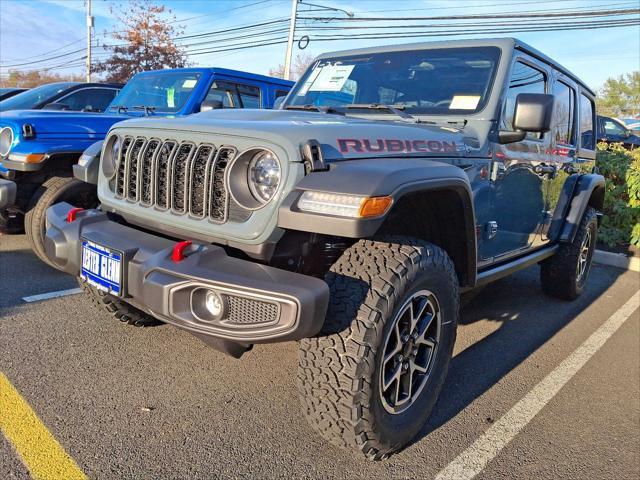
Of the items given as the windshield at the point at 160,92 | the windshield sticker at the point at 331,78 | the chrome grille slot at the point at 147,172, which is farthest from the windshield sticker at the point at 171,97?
the chrome grille slot at the point at 147,172

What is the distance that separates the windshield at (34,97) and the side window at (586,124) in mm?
6372

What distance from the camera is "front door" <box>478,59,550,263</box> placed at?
3.19 meters

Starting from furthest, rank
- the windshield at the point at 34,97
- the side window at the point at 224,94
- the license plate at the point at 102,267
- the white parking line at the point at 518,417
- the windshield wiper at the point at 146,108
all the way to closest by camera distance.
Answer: the windshield at the point at 34,97
the side window at the point at 224,94
the windshield wiper at the point at 146,108
the white parking line at the point at 518,417
the license plate at the point at 102,267

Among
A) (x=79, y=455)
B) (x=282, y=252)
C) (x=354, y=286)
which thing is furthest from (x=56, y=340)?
(x=354, y=286)

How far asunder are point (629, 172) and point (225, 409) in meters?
6.30

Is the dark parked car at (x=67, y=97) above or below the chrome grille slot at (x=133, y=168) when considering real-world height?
above

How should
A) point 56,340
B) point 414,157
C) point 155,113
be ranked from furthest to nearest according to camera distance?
point 155,113 → point 56,340 → point 414,157

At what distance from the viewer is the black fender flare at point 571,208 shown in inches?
166

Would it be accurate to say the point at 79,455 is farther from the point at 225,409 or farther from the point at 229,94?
the point at 229,94

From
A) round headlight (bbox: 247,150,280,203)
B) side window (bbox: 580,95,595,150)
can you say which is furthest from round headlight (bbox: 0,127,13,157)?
side window (bbox: 580,95,595,150)

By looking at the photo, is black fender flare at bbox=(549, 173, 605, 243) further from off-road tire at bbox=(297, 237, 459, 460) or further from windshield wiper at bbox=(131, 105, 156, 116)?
windshield wiper at bbox=(131, 105, 156, 116)

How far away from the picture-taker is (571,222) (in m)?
4.25

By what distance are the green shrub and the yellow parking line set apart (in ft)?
22.6

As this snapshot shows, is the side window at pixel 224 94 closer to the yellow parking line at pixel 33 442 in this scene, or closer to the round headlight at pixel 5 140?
the round headlight at pixel 5 140
